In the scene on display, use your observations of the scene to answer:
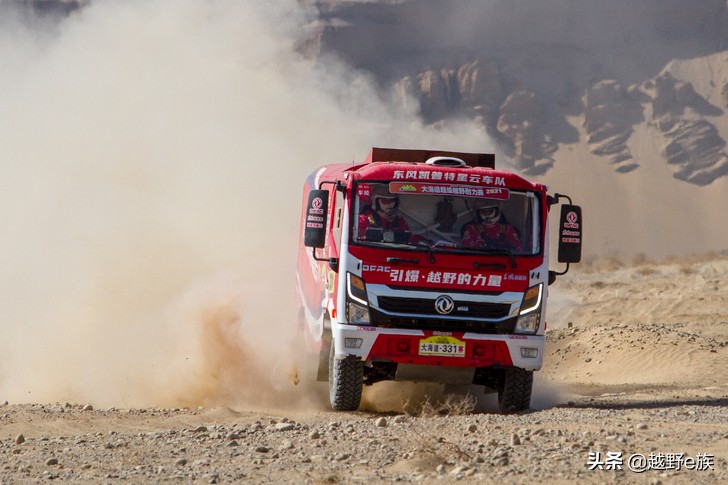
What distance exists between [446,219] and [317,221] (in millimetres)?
1308

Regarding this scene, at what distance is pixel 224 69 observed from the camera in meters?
34.8

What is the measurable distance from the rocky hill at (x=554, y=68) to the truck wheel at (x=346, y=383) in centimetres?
6318

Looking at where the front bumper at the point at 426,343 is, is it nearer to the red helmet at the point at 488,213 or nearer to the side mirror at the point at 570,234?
the side mirror at the point at 570,234

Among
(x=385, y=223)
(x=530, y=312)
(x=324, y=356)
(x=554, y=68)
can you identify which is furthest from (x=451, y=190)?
(x=554, y=68)

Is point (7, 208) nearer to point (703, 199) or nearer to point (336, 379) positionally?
point (336, 379)

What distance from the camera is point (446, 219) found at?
11195mm

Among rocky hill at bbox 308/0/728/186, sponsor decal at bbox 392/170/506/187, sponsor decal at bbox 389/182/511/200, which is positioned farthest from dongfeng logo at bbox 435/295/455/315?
rocky hill at bbox 308/0/728/186

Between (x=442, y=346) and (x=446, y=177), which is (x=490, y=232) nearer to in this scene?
(x=446, y=177)

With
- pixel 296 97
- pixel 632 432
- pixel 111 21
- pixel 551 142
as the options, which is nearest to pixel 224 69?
pixel 296 97

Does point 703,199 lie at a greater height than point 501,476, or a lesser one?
greater

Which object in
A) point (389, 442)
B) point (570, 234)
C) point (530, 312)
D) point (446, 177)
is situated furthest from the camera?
point (570, 234)

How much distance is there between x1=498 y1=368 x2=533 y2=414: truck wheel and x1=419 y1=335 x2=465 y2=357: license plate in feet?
2.87

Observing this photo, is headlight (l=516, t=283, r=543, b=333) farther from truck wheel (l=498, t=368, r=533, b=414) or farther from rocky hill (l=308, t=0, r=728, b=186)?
rocky hill (l=308, t=0, r=728, b=186)

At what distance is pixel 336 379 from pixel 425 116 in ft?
→ 210
